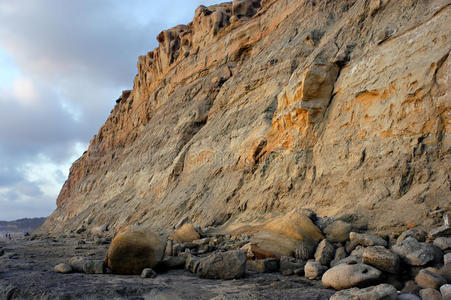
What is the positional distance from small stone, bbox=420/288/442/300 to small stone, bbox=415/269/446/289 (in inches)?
7.5

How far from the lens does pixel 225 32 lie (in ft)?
68.4

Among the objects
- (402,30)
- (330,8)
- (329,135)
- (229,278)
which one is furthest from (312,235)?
(330,8)

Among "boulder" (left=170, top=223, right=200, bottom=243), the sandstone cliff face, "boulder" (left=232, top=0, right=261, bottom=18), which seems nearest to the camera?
the sandstone cliff face

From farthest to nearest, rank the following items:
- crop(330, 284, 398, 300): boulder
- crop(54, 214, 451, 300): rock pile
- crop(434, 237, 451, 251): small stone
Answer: crop(434, 237, 451, 251): small stone → crop(54, 214, 451, 300): rock pile → crop(330, 284, 398, 300): boulder

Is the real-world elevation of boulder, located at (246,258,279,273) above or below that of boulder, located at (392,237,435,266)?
below

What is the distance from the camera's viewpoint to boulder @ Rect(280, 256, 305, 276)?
4647 mm

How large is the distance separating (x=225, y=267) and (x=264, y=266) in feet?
2.25

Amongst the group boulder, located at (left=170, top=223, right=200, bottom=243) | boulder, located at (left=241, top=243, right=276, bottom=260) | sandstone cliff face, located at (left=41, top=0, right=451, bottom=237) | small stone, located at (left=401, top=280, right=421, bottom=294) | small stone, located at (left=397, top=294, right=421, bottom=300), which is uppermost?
sandstone cliff face, located at (left=41, top=0, right=451, bottom=237)

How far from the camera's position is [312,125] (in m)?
9.15

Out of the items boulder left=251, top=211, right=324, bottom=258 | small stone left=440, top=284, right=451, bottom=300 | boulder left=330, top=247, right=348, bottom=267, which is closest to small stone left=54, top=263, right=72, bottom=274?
boulder left=251, top=211, right=324, bottom=258

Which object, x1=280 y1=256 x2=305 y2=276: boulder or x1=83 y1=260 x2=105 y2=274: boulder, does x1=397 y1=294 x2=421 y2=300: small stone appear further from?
x1=83 y1=260 x2=105 y2=274: boulder

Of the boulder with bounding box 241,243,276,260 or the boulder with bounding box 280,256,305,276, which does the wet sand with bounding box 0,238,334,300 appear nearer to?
the boulder with bounding box 280,256,305,276

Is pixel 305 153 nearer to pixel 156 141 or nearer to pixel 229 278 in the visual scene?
pixel 229 278

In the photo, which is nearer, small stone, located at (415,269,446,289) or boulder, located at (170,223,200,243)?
small stone, located at (415,269,446,289)
